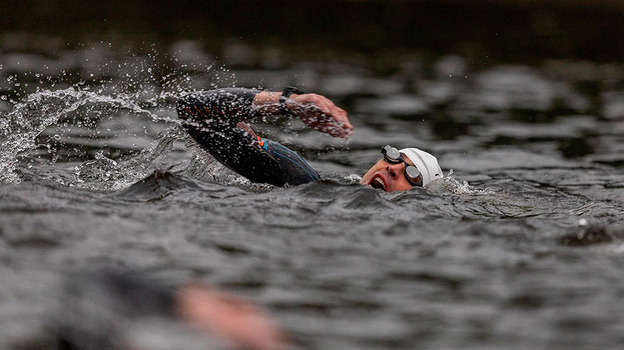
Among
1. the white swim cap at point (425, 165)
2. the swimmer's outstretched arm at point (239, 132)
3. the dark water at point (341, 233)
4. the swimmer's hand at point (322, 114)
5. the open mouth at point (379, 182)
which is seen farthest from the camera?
the white swim cap at point (425, 165)

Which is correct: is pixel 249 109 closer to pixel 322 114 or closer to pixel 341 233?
pixel 322 114

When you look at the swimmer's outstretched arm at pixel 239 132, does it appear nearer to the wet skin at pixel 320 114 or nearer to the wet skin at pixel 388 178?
the wet skin at pixel 320 114

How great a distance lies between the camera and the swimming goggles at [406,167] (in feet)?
24.8

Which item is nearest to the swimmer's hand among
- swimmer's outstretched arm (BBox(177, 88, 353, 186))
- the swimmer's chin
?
swimmer's outstretched arm (BBox(177, 88, 353, 186))

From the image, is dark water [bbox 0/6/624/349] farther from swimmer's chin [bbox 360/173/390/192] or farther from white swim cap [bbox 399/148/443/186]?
swimmer's chin [bbox 360/173/390/192]

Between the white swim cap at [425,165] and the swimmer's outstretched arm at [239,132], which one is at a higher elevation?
the white swim cap at [425,165]

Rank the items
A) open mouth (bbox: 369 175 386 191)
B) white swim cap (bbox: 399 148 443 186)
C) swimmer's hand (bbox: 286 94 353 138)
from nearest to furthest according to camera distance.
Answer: swimmer's hand (bbox: 286 94 353 138)
open mouth (bbox: 369 175 386 191)
white swim cap (bbox: 399 148 443 186)

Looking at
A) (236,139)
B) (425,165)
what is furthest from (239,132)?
(425,165)

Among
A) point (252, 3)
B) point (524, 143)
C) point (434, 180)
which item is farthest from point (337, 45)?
point (434, 180)

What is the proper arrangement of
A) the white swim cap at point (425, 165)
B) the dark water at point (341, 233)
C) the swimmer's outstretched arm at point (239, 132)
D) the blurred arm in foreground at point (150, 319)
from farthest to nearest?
1. the white swim cap at point (425, 165)
2. the swimmer's outstretched arm at point (239, 132)
3. the dark water at point (341, 233)
4. the blurred arm in foreground at point (150, 319)

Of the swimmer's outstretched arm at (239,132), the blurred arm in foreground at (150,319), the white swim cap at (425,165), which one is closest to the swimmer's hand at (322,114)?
the swimmer's outstretched arm at (239,132)

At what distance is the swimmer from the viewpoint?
283 inches

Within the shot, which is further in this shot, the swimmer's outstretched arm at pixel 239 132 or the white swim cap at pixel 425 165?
the white swim cap at pixel 425 165

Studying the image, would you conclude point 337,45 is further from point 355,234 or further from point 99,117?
→ point 355,234
